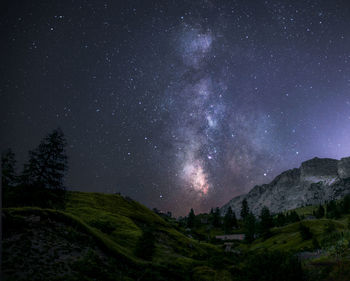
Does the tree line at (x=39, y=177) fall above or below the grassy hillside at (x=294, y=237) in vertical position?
above

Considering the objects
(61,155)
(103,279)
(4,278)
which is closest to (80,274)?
(103,279)

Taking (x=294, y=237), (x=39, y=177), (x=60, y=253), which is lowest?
(x=294, y=237)

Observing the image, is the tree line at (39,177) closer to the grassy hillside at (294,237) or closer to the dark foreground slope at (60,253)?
the dark foreground slope at (60,253)

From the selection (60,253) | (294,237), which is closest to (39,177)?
(60,253)

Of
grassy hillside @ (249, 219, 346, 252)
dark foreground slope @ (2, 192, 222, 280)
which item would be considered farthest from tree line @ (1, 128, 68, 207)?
grassy hillside @ (249, 219, 346, 252)

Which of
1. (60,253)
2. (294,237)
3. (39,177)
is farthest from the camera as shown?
(294,237)

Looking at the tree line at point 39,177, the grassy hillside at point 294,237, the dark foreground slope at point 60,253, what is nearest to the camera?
the dark foreground slope at point 60,253

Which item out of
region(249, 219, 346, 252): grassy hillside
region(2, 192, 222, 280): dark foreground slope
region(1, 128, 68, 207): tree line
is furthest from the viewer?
region(249, 219, 346, 252): grassy hillside

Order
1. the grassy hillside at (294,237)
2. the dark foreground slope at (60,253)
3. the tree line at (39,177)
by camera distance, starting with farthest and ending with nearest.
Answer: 1. the grassy hillside at (294,237)
2. the tree line at (39,177)
3. the dark foreground slope at (60,253)

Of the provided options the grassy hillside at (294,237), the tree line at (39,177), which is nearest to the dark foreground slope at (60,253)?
the tree line at (39,177)

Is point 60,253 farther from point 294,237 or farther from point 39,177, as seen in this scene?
point 294,237

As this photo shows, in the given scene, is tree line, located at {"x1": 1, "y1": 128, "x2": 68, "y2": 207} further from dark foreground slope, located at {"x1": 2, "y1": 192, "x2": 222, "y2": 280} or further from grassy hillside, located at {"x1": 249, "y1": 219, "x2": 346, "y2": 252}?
grassy hillside, located at {"x1": 249, "y1": 219, "x2": 346, "y2": 252}

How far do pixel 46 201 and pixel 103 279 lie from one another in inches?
1157

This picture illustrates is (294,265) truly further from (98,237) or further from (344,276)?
(98,237)
